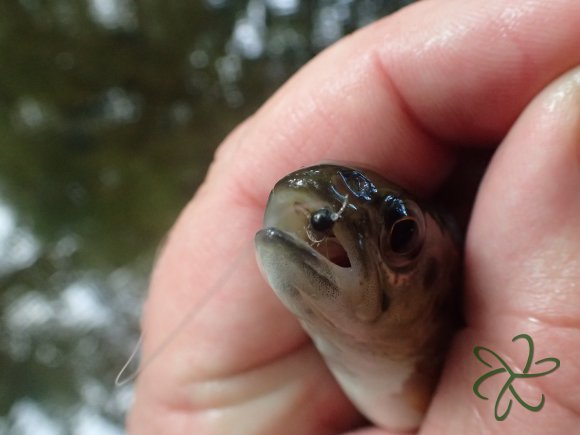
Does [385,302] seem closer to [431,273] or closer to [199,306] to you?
[431,273]

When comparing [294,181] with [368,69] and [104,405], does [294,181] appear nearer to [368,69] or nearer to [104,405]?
[368,69]

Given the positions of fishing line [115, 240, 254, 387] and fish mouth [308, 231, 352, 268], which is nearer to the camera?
fish mouth [308, 231, 352, 268]

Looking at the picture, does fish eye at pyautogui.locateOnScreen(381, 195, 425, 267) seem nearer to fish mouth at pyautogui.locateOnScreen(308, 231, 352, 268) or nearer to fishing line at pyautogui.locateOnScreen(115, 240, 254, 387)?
fish mouth at pyautogui.locateOnScreen(308, 231, 352, 268)

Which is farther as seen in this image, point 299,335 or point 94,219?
point 94,219

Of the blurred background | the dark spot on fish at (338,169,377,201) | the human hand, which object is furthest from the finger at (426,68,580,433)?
the blurred background

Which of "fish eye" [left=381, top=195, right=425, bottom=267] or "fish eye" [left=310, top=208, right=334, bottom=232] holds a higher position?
"fish eye" [left=310, top=208, right=334, bottom=232]

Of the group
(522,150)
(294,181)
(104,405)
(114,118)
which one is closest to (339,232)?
(294,181)

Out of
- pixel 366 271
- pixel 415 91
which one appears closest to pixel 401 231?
pixel 366 271
